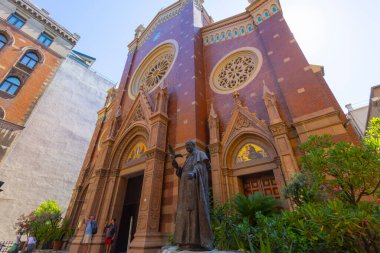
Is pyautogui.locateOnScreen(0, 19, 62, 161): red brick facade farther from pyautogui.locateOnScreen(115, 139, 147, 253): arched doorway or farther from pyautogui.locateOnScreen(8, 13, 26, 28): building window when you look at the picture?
pyautogui.locateOnScreen(115, 139, 147, 253): arched doorway

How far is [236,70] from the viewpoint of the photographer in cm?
1127

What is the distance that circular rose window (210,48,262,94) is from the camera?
10.4 m

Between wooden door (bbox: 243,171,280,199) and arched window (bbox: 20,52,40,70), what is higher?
arched window (bbox: 20,52,40,70)

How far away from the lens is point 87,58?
32781 millimetres

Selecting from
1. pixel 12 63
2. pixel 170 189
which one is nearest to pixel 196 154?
pixel 170 189

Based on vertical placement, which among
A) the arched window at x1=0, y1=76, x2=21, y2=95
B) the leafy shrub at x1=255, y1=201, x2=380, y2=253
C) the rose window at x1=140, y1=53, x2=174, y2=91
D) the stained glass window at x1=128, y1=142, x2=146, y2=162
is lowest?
the leafy shrub at x1=255, y1=201, x2=380, y2=253

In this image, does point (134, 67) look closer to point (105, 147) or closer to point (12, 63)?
point (105, 147)

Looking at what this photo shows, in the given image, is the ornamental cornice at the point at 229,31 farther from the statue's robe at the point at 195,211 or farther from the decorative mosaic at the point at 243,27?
the statue's robe at the point at 195,211

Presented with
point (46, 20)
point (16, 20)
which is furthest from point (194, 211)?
point (46, 20)

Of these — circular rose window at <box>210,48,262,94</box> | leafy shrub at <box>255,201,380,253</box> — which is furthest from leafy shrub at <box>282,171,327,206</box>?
circular rose window at <box>210,48,262,94</box>

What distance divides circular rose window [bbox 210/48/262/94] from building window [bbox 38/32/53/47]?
24.1 metres

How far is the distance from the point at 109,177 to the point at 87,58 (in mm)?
29450

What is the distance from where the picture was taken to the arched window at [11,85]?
18.6 metres

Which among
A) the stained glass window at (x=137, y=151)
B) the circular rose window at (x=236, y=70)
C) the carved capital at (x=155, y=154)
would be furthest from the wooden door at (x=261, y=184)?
the stained glass window at (x=137, y=151)
